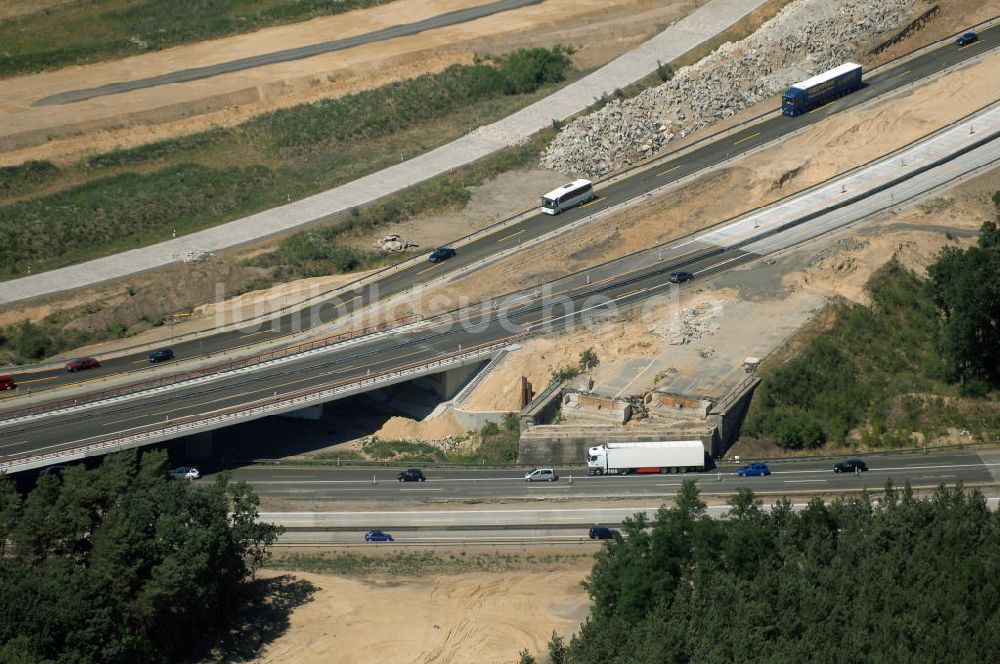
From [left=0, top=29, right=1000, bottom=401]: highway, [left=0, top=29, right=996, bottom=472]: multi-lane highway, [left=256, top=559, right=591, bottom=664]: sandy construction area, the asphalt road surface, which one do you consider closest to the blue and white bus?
[left=0, top=29, right=1000, bottom=401]: highway

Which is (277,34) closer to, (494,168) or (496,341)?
(494,168)

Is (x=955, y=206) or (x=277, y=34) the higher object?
(x=277, y=34)

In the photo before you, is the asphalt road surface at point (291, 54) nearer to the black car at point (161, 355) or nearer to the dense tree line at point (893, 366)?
the black car at point (161, 355)

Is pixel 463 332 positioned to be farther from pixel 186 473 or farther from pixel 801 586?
pixel 801 586

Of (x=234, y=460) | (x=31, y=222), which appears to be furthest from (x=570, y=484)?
(x=31, y=222)

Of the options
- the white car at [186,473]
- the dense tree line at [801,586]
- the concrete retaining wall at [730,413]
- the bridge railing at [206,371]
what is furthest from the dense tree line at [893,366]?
the white car at [186,473]

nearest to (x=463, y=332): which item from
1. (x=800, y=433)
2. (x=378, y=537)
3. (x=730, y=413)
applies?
(x=730, y=413)

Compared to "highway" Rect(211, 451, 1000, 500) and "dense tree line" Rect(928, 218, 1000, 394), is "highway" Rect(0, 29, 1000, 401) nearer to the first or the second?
"highway" Rect(211, 451, 1000, 500)
